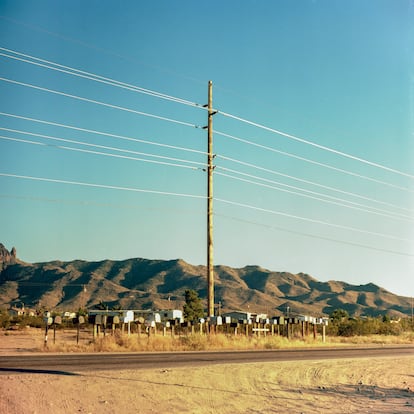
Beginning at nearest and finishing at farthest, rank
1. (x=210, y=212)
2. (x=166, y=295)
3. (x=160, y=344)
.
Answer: (x=160, y=344), (x=210, y=212), (x=166, y=295)

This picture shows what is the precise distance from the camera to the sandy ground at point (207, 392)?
10.7 meters

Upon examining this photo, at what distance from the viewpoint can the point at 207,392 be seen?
12.5 metres

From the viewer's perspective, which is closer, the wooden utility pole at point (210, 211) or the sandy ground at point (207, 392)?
the sandy ground at point (207, 392)

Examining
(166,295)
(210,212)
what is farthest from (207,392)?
(166,295)

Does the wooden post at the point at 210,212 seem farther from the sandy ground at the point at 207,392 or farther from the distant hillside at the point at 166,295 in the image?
the distant hillside at the point at 166,295

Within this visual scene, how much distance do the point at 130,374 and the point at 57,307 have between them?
143 meters

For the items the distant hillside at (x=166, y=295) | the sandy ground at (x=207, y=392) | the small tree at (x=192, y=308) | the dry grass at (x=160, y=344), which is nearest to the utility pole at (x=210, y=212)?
the dry grass at (x=160, y=344)

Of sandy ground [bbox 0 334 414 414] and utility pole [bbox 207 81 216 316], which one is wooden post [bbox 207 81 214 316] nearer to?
utility pole [bbox 207 81 216 316]

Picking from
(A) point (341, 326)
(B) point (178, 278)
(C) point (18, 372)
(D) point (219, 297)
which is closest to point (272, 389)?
(C) point (18, 372)

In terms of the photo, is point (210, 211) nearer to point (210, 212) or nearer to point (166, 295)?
point (210, 212)

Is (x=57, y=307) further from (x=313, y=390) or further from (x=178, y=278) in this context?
(x=313, y=390)

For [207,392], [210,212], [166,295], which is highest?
[210,212]

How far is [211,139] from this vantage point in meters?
34.0

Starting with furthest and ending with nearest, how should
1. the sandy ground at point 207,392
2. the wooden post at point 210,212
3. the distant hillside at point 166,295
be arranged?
the distant hillside at point 166,295
the wooden post at point 210,212
the sandy ground at point 207,392
